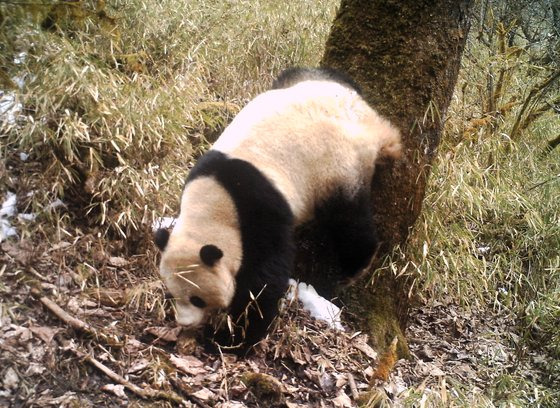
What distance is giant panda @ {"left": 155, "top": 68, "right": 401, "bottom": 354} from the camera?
3162 mm

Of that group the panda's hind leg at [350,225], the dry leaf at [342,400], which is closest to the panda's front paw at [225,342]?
the dry leaf at [342,400]

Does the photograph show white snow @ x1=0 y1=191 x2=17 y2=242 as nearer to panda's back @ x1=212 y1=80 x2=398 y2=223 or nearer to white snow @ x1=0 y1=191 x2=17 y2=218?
white snow @ x1=0 y1=191 x2=17 y2=218

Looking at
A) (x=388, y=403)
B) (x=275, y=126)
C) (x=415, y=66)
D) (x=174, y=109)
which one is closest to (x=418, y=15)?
(x=415, y=66)

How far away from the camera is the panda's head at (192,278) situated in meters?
3.15

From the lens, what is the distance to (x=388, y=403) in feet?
10.1

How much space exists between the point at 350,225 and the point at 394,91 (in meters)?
0.90

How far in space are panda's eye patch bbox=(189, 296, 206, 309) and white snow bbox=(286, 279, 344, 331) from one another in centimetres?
60

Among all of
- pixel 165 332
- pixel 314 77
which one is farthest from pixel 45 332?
pixel 314 77

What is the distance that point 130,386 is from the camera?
2723 mm

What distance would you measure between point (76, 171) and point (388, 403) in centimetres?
238

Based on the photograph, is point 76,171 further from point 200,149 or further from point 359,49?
point 359,49

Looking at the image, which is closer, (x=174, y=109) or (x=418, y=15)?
(x=418, y=15)

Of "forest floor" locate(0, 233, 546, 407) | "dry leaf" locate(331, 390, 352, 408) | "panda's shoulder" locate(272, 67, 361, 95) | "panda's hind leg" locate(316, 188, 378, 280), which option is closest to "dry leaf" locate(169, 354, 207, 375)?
"forest floor" locate(0, 233, 546, 407)

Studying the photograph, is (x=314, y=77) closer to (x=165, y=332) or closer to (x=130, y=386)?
(x=165, y=332)
